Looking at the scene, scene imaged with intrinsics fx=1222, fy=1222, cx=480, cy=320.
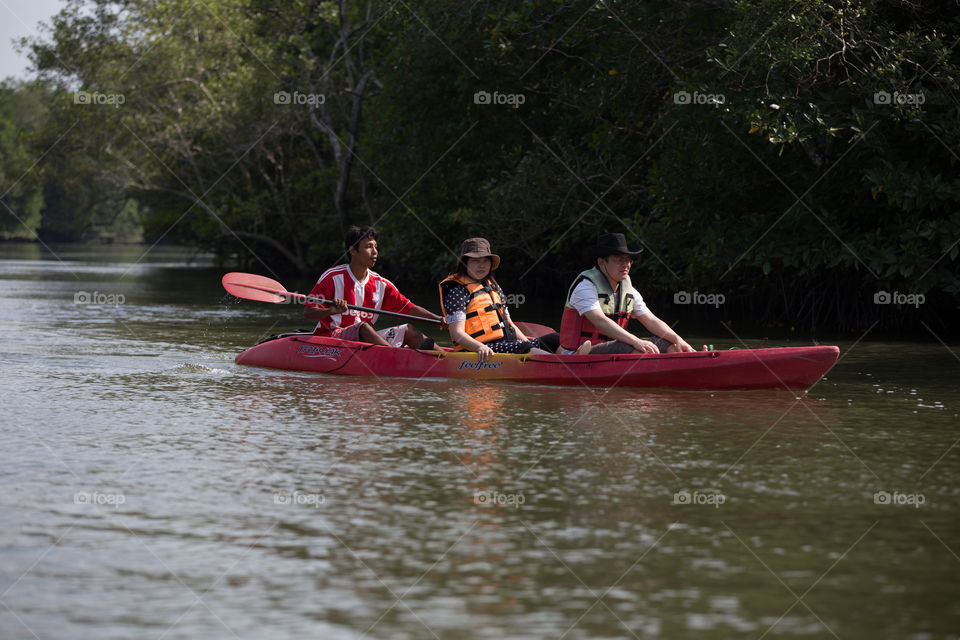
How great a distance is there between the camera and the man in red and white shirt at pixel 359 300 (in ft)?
32.7

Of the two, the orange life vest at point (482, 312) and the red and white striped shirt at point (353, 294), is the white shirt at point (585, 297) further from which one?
the red and white striped shirt at point (353, 294)

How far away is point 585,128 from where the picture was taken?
1989 centimetres

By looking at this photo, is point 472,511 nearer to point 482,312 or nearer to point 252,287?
point 482,312

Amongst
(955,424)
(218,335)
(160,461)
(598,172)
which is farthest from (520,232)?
(160,461)

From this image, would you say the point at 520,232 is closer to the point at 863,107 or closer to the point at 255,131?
the point at 863,107

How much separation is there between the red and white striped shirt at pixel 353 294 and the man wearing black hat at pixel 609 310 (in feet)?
5.87

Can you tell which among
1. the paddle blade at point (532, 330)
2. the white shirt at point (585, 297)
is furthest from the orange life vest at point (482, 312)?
the paddle blade at point (532, 330)

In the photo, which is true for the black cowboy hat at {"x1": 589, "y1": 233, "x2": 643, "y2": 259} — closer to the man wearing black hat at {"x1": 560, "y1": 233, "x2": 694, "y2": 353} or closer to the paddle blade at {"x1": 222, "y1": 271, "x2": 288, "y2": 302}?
the man wearing black hat at {"x1": 560, "y1": 233, "x2": 694, "y2": 353}

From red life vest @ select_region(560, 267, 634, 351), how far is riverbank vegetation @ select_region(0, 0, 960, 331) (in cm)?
426

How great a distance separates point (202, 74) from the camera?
105ft

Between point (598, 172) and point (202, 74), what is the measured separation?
55.4ft

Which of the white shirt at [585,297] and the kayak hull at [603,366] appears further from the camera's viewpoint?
the white shirt at [585,297]

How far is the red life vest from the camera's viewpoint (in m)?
8.97

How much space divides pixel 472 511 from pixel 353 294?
17.8ft
